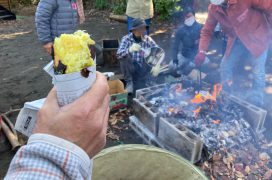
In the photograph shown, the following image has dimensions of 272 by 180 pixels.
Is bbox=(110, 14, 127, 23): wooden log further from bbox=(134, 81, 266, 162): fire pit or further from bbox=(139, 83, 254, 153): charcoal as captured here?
bbox=(139, 83, 254, 153): charcoal

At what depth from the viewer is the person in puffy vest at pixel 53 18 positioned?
4.23 m

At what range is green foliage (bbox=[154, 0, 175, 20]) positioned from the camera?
11.2 metres

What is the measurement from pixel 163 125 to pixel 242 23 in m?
2.18

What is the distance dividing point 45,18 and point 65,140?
369cm

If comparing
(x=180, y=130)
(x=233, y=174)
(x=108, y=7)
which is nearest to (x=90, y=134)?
(x=180, y=130)

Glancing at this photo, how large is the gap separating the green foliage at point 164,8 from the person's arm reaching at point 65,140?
10.6 m

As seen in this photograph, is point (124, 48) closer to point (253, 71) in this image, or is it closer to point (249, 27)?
point (249, 27)

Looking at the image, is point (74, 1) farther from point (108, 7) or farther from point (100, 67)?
point (108, 7)

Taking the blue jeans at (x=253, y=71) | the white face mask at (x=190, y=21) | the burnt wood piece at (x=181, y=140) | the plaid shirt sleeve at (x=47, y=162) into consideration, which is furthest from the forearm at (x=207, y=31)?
the plaid shirt sleeve at (x=47, y=162)

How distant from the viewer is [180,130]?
12.4ft

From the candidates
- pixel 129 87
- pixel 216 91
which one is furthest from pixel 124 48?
pixel 216 91

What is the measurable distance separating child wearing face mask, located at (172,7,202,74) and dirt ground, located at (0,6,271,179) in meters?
1.59

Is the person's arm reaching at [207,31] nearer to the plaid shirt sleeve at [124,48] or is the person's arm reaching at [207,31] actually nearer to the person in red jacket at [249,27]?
the person in red jacket at [249,27]

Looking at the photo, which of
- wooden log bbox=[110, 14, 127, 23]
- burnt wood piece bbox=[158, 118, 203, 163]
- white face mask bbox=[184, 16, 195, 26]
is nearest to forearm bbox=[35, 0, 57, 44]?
burnt wood piece bbox=[158, 118, 203, 163]
